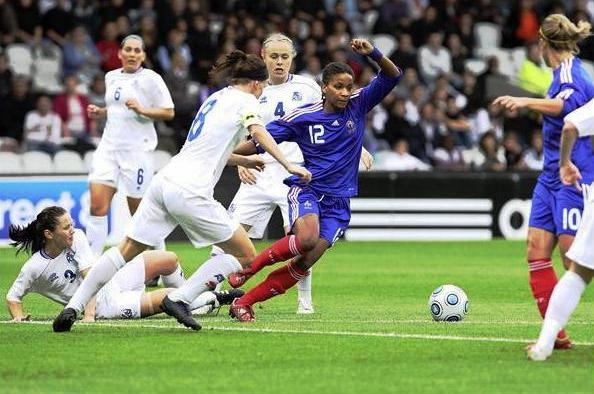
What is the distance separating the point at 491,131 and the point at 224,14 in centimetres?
581

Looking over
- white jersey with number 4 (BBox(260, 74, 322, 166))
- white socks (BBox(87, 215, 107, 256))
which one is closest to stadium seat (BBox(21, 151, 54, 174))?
white socks (BBox(87, 215, 107, 256))

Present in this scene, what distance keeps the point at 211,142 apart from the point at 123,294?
66.4 inches

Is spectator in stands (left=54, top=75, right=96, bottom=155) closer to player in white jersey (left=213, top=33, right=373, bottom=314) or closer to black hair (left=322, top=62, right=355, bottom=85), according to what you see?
player in white jersey (left=213, top=33, right=373, bottom=314)

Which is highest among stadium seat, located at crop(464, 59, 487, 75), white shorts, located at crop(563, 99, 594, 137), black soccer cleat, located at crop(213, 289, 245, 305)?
white shorts, located at crop(563, 99, 594, 137)

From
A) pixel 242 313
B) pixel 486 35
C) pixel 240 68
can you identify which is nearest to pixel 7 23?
pixel 486 35

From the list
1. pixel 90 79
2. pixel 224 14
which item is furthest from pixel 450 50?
pixel 90 79

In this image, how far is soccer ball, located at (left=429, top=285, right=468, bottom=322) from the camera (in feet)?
37.1

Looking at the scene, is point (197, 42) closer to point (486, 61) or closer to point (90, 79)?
point (90, 79)

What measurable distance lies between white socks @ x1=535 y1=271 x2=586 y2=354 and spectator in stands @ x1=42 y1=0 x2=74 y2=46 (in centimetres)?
1787

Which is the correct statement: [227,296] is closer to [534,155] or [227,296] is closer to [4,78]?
[4,78]

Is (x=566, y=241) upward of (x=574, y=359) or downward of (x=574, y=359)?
upward

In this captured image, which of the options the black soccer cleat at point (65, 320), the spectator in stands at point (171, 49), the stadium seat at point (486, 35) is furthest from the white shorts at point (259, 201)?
the stadium seat at point (486, 35)

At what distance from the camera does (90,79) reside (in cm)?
2494

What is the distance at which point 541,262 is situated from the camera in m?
9.73
